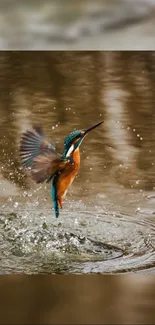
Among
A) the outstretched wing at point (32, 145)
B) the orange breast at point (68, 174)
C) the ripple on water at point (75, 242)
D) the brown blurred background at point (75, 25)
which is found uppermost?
the outstretched wing at point (32, 145)

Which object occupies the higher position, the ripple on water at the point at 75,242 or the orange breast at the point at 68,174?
the orange breast at the point at 68,174

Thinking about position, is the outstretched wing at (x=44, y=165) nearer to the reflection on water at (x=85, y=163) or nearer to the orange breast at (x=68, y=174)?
the orange breast at (x=68, y=174)

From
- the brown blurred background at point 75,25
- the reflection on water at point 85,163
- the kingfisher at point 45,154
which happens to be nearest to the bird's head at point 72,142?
the kingfisher at point 45,154

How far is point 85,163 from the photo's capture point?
7.95ft

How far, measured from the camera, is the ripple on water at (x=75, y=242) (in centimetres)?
164

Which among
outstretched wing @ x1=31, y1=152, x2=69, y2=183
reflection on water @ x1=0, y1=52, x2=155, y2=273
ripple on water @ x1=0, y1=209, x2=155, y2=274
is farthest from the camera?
reflection on water @ x1=0, y1=52, x2=155, y2=273

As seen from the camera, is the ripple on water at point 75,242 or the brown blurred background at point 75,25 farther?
the brown blurred background at point 75,25

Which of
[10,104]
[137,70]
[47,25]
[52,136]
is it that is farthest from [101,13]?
[52,136]

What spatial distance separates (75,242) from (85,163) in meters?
0.64

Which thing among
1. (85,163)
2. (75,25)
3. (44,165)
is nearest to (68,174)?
(44,165)

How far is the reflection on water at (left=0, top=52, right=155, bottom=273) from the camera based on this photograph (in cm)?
175

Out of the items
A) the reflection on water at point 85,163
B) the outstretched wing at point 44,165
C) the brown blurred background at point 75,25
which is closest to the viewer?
the outstretched wing at point 44,165

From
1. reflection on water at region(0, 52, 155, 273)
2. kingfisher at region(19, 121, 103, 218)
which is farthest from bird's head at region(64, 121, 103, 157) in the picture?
reflection on water at region(0, 52, 155, 273)

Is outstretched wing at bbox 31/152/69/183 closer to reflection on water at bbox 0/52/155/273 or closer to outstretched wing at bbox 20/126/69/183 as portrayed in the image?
outstretched wing at bbox 20/126/69/183
